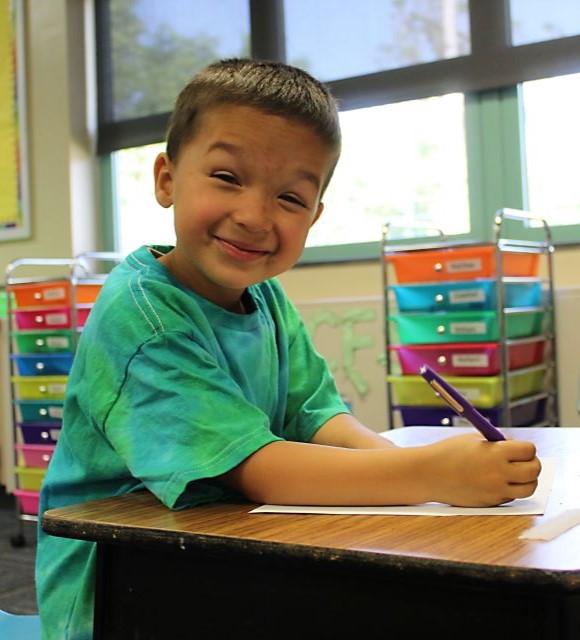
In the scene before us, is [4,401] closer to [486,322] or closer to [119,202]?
[119,202]

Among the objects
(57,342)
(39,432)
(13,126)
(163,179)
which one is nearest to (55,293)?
(57,342)

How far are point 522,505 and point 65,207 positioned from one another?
3.60 m

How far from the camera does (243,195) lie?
87 centimetres

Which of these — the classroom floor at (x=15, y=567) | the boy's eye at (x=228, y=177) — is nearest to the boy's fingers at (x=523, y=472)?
the boy's eye at (x=228, y=177)

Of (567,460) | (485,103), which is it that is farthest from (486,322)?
(567,460)

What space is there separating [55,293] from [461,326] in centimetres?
152

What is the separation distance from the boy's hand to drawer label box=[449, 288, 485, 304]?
6.14ft

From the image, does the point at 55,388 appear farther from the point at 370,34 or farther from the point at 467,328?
the point at 370,34

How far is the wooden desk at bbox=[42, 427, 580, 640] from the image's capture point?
1.73ft

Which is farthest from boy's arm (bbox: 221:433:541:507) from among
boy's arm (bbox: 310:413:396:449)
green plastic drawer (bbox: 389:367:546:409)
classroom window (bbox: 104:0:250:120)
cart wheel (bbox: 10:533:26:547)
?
classroom window (bbox: 104:0:250:120)

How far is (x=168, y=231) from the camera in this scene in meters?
3.93

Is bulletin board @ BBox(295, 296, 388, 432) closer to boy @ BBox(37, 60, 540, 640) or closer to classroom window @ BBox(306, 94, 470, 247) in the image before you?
classroom window @ BBox(306, 94, 470, 247)

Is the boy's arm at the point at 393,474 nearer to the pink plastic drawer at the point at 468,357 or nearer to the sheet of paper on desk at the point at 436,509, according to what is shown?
the sheet of paper on desk at the point at 436,509

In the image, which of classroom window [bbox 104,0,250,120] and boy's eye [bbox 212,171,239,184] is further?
classroom window [bbox 104,0,250,120]
